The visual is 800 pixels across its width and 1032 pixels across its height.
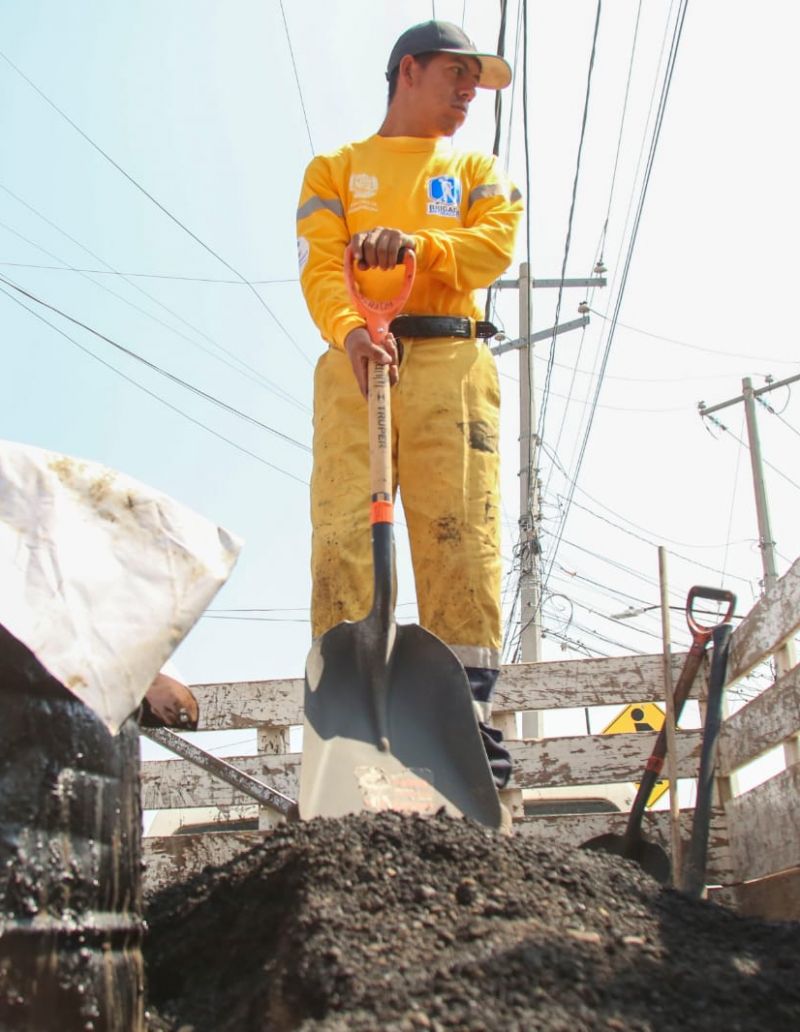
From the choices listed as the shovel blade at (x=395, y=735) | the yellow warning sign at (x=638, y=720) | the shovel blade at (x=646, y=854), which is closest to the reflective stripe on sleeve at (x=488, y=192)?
the shovel blade at (x=395, y=735)

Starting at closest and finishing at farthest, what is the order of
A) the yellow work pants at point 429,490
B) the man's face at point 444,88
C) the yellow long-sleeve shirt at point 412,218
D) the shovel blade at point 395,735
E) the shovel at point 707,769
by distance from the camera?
1. the shovel blade at point 395,735
2. the yellow work pants at point 429,490
3. the yellow long-sleeve shirt at point 412,218
4. the shovel at point 707,769
5. the man's face at point 444,88

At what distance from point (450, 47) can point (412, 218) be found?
0.66 meters

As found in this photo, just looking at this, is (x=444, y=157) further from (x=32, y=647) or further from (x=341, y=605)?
A: (x=32, y=647)

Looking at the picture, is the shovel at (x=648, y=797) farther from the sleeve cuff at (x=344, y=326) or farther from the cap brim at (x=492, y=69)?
the cap brim at (x=492, y=69)

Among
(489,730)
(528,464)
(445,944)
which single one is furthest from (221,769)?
(528,464)

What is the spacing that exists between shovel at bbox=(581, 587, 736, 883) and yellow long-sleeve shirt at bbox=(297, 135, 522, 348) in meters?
1.61

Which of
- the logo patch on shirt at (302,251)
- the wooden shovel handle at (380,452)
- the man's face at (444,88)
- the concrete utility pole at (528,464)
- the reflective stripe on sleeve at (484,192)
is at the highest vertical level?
the concrete utility pole at (528,464)

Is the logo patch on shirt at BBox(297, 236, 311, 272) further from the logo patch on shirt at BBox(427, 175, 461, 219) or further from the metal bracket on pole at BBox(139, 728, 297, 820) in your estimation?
the metal bracket on pole at BBox(139, 728, 297, 820)

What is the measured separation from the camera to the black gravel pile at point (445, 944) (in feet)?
4.63

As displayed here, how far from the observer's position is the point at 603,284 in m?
19.3

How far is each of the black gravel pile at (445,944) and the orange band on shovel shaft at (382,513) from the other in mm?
950

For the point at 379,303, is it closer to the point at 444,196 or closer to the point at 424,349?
the point at 424,349

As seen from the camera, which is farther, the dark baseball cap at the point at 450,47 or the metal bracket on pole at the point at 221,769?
the metal bracket on pole at the point at 221,769

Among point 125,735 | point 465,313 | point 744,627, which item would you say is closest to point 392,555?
point 465,313
